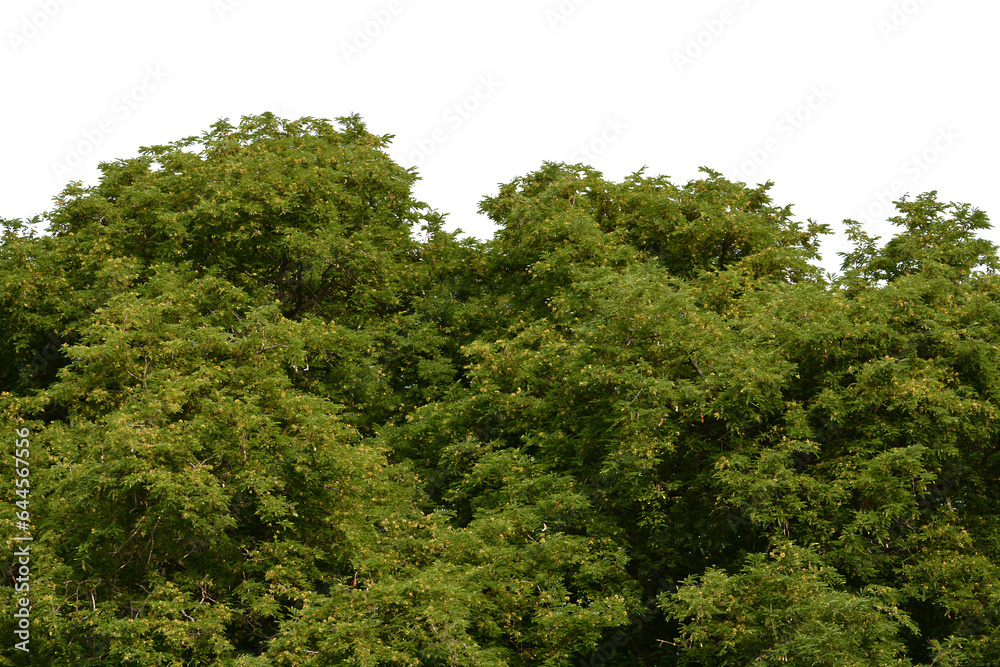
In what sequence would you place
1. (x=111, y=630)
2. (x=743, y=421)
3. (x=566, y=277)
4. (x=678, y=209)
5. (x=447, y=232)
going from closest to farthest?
(x=111, y=630) < (x=743, y=421) < (x=566, y=277) < (x=678, y=209) < (x=447, y=232)

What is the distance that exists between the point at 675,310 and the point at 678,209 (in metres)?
6.89

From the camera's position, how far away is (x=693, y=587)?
17.1m

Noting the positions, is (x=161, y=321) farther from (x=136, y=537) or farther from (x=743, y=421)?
(x=743, y=421)

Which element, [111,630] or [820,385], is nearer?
[111,630]

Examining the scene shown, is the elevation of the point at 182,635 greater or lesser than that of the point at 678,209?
lesser

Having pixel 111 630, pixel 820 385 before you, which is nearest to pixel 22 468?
pixel 111 630

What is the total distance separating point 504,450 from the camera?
21047 mm

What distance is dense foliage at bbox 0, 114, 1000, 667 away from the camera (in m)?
16.4

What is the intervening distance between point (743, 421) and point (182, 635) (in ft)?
32.9

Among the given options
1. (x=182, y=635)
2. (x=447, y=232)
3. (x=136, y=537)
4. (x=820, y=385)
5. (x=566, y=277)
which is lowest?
(x=182, y=635)

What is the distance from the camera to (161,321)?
19.6m

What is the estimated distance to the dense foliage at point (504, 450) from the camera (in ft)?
53.9

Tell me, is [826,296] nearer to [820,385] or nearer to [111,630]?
[820,385]

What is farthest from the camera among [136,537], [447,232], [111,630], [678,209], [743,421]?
[447,232]
